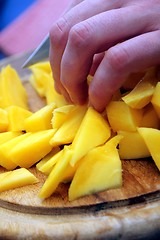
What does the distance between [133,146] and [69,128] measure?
0.54 ft

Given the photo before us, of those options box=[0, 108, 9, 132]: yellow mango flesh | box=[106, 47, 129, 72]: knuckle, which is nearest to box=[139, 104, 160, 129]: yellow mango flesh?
box=[106, 47, 129, 72]: knuckle

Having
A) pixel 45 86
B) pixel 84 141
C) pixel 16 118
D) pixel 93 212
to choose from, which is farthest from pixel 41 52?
pixel 93 212

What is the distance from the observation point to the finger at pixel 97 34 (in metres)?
0.95

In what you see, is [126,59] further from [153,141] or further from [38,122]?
[38,122]

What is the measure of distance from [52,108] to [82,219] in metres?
0.42

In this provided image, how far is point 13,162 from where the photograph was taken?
103 centimetres

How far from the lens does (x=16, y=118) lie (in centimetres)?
119

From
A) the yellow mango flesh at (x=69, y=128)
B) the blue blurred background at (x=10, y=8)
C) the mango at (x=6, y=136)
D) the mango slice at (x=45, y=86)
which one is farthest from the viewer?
the blue blurred background at (x=10, y=8)

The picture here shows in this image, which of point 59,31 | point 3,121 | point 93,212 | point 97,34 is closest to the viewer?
point 93,212

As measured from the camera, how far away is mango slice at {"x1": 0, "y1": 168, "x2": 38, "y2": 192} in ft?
3.16

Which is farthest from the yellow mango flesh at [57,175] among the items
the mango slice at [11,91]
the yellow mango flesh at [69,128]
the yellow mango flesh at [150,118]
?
the mango slice at [11,91]

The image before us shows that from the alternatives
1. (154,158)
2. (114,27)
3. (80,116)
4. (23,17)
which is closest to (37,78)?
(80,116)

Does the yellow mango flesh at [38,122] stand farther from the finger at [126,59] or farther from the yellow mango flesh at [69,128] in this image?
the finger at [126,59]

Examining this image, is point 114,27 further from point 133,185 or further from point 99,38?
point 133,185
